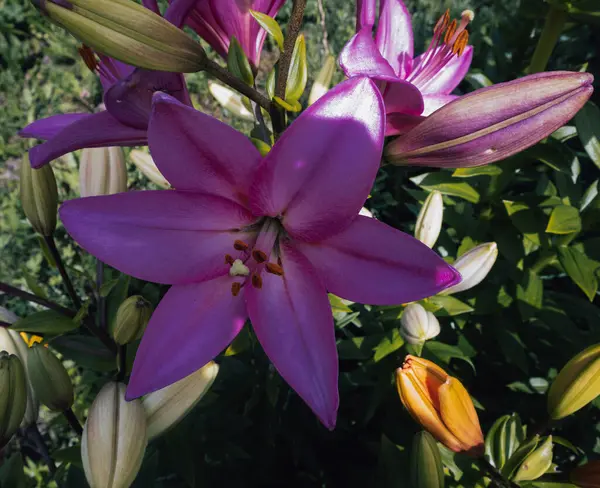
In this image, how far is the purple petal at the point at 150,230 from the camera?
2.12 ft

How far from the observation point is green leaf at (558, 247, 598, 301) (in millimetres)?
1163

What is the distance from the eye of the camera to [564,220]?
1182mm

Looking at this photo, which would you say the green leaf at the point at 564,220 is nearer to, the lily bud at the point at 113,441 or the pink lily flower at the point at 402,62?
the pink lily flower at the point at 402,62

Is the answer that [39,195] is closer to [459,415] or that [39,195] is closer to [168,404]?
[168,404]

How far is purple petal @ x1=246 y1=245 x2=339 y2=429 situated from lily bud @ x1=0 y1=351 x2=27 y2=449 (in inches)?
13.4

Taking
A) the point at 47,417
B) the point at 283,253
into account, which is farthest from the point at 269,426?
the point at 47,417

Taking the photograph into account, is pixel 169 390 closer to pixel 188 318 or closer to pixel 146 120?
pixel 188 318

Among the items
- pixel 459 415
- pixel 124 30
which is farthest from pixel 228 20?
pixel 459 415

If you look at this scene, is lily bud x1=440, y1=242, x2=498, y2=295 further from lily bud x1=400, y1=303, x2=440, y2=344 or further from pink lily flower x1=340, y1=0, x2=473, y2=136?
pink lily flower x1=340, y1=0, x2=473, y2=136

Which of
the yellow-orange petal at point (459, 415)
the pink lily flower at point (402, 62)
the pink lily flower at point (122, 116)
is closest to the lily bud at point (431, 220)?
the pink lily flower at point (402, 62)

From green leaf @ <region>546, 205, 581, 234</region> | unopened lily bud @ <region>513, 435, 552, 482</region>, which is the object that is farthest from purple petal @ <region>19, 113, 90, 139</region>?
green leaf @ <region>546, 205, 581, 234</region>

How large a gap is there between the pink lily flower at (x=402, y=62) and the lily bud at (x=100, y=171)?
1.51ft

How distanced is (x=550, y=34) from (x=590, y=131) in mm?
258

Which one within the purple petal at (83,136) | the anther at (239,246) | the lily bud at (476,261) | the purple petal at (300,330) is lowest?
the lily bud at (476,261)
